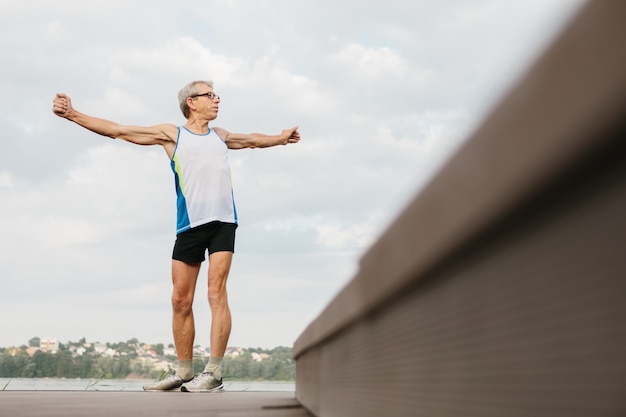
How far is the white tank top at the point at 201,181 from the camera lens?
16.7 feet

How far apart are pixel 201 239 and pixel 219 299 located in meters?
0.43

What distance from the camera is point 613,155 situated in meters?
0.51

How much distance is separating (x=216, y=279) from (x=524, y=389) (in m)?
4.32

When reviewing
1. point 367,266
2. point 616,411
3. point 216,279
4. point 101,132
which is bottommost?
point 616,411

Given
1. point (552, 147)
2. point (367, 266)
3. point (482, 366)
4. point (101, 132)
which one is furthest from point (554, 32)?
point (101, 132)

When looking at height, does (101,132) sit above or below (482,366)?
above

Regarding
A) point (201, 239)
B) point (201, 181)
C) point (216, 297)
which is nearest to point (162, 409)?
point (216, 297)

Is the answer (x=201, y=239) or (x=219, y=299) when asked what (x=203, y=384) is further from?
(x=201, y=239)

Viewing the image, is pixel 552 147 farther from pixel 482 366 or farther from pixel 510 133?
pixel 482 366

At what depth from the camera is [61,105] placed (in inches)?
196

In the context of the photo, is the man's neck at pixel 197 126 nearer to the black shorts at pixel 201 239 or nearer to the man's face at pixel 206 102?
the man's face at pixel 206 102

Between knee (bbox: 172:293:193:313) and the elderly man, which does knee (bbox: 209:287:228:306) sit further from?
knee (bbox: 172:293:193:313)

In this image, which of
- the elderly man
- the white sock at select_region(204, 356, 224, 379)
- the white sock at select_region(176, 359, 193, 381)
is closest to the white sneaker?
the white sock at select_region(204, 356, 224, 379)

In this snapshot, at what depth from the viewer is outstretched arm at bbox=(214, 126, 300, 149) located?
18.1ft
